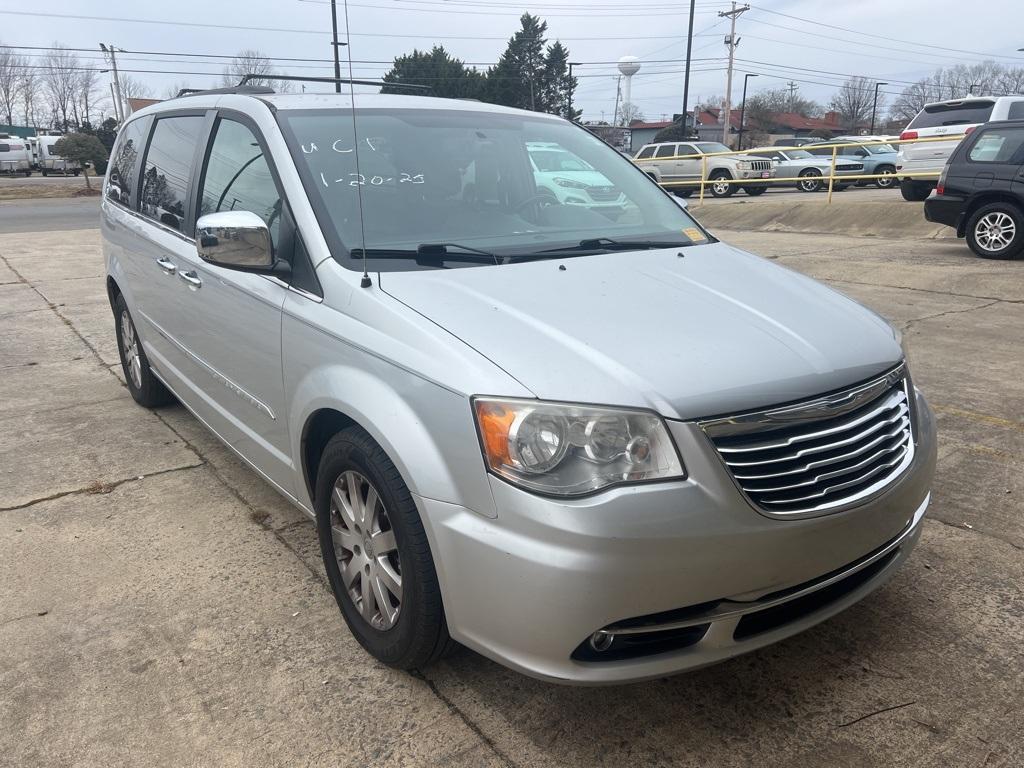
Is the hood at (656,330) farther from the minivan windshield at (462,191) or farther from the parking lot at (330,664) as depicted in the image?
the parking lot at (330,664)

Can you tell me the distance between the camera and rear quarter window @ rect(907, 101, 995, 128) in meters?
15.0

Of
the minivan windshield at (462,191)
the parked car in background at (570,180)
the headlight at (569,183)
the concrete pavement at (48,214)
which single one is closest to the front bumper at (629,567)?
the minivan windshield at (462,191)

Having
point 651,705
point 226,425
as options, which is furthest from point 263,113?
point 651,705

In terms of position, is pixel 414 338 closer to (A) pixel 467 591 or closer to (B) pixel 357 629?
(A) pixel 467 591

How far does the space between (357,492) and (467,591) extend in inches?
22.4

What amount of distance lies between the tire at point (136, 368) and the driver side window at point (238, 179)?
1701 mm

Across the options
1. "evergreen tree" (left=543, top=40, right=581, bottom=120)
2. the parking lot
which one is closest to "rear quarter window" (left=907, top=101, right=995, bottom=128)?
the parking lot

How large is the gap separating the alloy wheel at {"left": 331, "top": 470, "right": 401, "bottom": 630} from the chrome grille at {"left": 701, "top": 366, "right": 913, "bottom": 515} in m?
1.00

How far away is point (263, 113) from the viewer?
317 centimetres

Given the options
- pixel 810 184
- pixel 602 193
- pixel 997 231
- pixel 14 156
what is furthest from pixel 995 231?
pixel 14 156

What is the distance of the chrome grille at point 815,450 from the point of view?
205 centimetres

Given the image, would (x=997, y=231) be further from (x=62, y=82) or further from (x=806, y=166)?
(x=62, y=82)

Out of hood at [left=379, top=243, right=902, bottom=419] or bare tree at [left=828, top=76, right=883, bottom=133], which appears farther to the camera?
bare tree at [left=828, top=76, right=883, bottom=133]

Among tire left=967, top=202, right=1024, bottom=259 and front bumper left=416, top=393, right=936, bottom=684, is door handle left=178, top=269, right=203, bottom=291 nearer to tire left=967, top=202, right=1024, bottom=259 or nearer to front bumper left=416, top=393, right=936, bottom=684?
front bumper left=416, top=393, right=936, bottom=684
